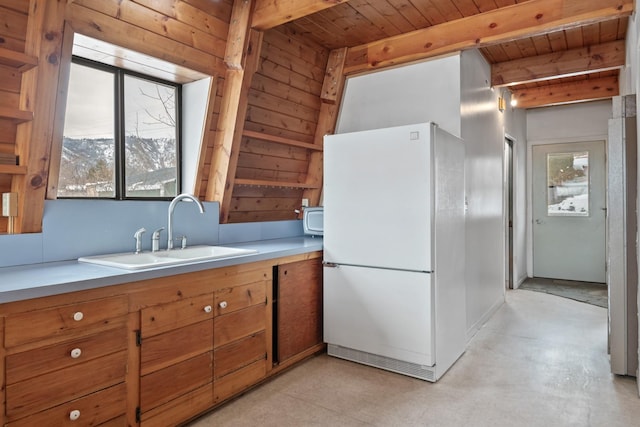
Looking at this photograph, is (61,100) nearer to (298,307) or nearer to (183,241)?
(183,241)

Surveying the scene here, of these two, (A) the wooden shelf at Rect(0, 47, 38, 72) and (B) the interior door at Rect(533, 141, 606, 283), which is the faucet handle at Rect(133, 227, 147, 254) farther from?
(B) the interior door at Rect(533, 141, 606, 283)

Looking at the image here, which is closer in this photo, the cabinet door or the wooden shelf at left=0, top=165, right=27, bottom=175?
the wooden shelf at left=0, top=165, right=27, bottom=175

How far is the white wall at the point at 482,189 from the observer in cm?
354

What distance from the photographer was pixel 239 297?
242 centimetres

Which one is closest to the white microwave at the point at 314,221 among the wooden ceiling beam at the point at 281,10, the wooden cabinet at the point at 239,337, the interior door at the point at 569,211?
the wooden cabinet at the point at 239,337

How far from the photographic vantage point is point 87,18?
7.09ft

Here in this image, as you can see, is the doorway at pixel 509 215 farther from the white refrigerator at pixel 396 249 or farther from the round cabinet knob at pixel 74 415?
the round cabinet knob at pixel 74 415

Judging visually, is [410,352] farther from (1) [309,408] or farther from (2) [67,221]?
(2) [67,221]

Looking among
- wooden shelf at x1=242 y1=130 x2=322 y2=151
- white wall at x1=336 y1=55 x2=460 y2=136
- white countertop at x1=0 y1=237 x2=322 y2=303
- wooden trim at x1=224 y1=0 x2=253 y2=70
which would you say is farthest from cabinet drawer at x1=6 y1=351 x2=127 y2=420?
white wall at x1=336 y1=55 x2=460 y2=136

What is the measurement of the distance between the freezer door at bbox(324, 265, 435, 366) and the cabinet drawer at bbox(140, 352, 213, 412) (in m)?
1.07

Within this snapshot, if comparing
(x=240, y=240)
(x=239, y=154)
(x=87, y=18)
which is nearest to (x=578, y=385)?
(x=240, y=240)

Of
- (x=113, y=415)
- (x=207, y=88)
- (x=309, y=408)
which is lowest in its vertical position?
(x=309, y=408)

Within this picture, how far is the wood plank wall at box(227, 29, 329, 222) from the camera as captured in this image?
3.21 meters

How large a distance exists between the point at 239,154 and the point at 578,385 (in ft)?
9.22
